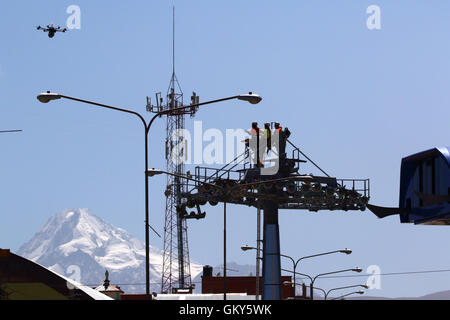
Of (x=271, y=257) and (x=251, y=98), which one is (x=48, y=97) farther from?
(x=271, y=257)

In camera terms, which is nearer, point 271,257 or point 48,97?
point 48,97

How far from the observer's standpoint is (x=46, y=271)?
2157 inches

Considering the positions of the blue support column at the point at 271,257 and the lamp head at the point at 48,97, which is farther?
the blue support column at the point at 271,257

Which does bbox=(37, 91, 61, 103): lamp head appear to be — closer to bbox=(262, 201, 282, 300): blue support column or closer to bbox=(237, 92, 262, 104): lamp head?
bbox=(237, 92, 262, 104): lamp head

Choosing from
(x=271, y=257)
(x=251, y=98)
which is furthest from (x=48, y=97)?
(x=271, y=257)

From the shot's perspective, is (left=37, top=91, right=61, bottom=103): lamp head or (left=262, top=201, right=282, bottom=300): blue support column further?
(left=262, top=201, right=282, bottom=300): blue support column

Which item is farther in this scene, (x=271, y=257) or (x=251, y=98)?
(x=271, y=257)

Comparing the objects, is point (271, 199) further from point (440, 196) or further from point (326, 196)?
point (440, 196)

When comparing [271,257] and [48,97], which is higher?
[48,97]

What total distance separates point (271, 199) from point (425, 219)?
168ft

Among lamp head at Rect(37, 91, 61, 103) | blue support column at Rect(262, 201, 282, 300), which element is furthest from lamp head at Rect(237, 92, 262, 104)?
blue support column at Rect(262, 201, 282, 300)

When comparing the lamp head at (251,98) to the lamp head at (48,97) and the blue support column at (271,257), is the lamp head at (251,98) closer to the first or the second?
the lamp head at (48,97)

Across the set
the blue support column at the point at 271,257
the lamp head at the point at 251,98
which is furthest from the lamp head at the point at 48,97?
the blue support column at the point at 271,257
